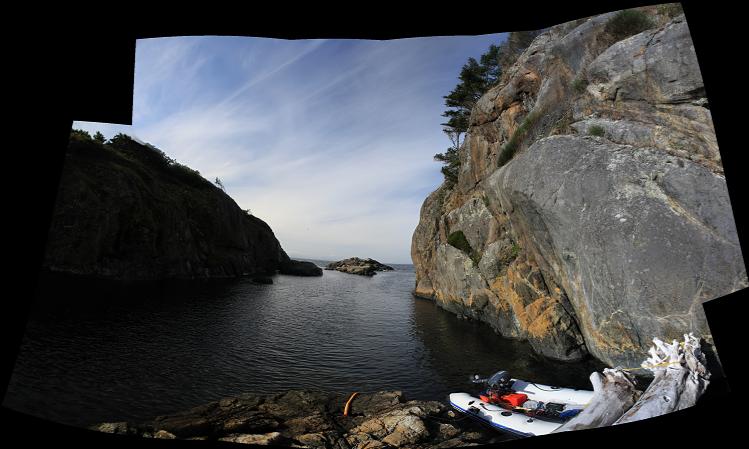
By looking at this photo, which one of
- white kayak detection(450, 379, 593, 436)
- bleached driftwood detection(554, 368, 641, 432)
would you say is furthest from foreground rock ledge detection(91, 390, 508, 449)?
bleached driftwood detection(554, 368, 641, 432)

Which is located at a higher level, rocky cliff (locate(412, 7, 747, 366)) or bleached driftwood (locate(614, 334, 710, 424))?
rocky cliff (locate(412, 7, 747, 366))

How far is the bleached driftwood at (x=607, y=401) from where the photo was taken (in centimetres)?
1285

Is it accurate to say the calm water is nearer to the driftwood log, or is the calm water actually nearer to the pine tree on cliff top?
the driftwood log

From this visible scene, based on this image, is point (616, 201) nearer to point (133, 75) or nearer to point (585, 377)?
point (585, 377)

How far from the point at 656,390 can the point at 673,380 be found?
88 cm

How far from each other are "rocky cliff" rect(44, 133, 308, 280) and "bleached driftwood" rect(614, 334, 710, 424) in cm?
5012

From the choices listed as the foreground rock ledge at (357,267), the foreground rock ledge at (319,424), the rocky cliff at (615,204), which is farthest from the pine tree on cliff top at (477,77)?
the foreground rock ledge at (357,267)

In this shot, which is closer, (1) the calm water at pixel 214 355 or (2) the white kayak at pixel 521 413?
(2) the white kayak at pixel 521 413

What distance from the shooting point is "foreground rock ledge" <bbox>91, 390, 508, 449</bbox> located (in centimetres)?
1260

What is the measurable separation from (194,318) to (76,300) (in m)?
12.1

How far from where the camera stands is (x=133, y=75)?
4.43 metres

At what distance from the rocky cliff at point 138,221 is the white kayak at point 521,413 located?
4397 cm

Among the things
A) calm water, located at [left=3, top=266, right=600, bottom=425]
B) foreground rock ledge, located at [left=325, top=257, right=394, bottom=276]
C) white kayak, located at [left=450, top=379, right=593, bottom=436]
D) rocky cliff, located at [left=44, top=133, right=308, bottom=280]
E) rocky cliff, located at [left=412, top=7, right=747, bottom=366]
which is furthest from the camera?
foreground rock ledge, located at [left=325, top=257, right=394, bottom=276]

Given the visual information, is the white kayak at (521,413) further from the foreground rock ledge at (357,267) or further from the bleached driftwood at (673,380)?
the foreground rock ledge at (357,267)
